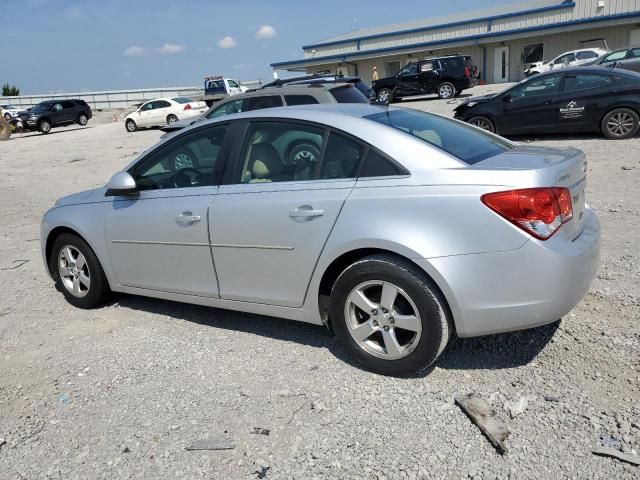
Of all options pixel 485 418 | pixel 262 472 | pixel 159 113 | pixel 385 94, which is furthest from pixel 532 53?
pixel 262 472

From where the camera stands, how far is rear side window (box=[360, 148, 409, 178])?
3.28 metres

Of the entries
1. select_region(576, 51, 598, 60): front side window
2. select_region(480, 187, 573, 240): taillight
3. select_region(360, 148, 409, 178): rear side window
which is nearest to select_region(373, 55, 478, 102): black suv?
select_region(576, 51, 598, 60): front side window

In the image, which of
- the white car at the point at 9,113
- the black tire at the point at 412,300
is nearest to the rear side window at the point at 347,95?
the black tire at the point at 412,300

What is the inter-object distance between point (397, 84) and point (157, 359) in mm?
24782

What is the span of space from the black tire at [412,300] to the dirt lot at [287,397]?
0.12m

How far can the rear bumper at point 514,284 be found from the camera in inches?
116

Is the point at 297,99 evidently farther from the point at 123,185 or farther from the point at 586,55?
the point at 586,55

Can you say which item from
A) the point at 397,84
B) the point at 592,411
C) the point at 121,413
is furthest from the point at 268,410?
the point at 397,84

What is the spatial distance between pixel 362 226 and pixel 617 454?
1.71m

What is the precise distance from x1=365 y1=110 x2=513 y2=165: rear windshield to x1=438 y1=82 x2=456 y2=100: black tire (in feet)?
76.6

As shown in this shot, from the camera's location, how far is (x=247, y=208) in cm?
371

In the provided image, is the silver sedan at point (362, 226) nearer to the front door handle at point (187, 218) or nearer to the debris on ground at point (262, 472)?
the front door handle at point (187, 218)

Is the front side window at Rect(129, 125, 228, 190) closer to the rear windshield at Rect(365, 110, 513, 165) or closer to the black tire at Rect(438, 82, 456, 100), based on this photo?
the rear windshield at Rect(365, 110, 513, 165)

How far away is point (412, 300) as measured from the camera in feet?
10.5
